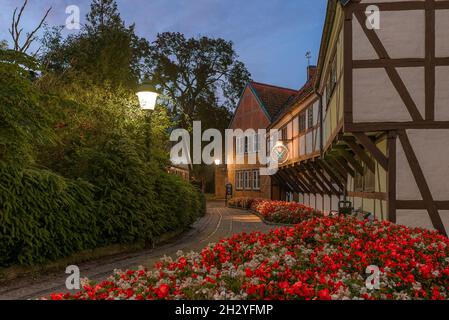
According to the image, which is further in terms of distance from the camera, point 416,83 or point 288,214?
point 288,214

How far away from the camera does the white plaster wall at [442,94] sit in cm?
817

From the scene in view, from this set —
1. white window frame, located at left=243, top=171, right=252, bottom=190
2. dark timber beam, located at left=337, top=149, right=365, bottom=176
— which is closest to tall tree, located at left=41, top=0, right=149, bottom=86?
dark timber beam, located at left=337, top=149, right=365, bottom=176

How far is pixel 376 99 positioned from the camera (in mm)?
8336

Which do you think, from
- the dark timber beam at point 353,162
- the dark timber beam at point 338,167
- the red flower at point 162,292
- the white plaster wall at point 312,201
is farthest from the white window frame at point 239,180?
the red flower at point 162,292

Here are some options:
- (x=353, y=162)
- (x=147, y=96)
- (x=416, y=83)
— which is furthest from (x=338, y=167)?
(x=147, y=96)

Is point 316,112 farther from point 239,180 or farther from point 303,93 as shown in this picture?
point 239,180

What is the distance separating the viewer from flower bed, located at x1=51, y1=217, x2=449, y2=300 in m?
3.65

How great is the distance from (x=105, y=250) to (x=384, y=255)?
648cm

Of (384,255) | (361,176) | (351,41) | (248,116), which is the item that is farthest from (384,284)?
(248,116)

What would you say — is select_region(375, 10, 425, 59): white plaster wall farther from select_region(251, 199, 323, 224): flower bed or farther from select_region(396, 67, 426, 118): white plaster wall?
select_region(251, 199, 323, 224): flower bed

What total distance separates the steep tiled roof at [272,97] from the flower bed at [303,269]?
78.5 ft

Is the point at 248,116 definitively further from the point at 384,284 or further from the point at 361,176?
the point at 384,284

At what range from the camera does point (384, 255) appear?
15.8ft

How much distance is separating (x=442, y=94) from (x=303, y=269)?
5.50m
